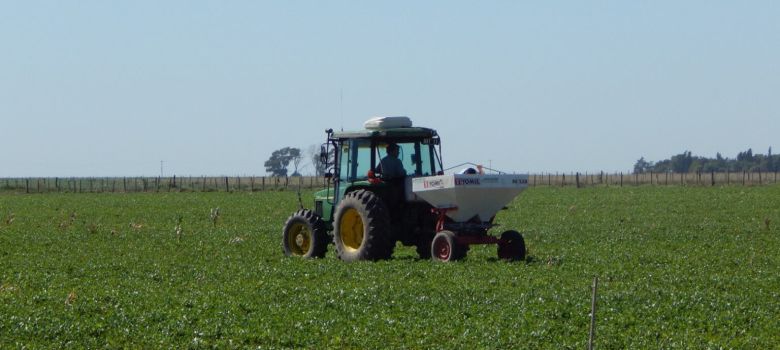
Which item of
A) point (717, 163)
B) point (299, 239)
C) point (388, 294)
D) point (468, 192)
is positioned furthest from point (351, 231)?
point (717, 163)

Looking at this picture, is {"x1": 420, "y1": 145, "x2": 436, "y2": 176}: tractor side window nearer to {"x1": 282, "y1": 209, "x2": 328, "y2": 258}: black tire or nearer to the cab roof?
the cab roof

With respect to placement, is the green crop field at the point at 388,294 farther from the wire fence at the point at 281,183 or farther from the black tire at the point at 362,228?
the wire fence at the point at 281,183

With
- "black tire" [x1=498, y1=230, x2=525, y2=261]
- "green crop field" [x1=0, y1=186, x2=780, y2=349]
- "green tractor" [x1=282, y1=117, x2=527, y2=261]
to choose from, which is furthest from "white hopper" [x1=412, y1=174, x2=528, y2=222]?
"green crop field" [x1=0, y1=186, x2=780, y2=349]

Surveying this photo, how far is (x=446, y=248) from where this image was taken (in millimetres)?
19141

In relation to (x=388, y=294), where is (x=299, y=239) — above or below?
above

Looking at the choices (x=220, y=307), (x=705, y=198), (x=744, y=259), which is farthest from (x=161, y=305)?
(x=705, y=198)

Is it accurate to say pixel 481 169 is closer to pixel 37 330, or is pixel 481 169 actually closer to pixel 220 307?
pixel 220 307

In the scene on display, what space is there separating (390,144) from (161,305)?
6880 millimetres

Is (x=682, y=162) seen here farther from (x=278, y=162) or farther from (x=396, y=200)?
(x=396, y=200)

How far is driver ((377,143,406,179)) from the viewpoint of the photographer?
2017 centimetres

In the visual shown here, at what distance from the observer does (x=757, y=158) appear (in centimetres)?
17588

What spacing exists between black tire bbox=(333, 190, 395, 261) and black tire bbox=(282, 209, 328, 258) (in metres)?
0.69

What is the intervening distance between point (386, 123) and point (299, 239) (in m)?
2.97

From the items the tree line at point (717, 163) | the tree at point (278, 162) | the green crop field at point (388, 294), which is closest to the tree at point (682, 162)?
the tree line at point (717, 163)
